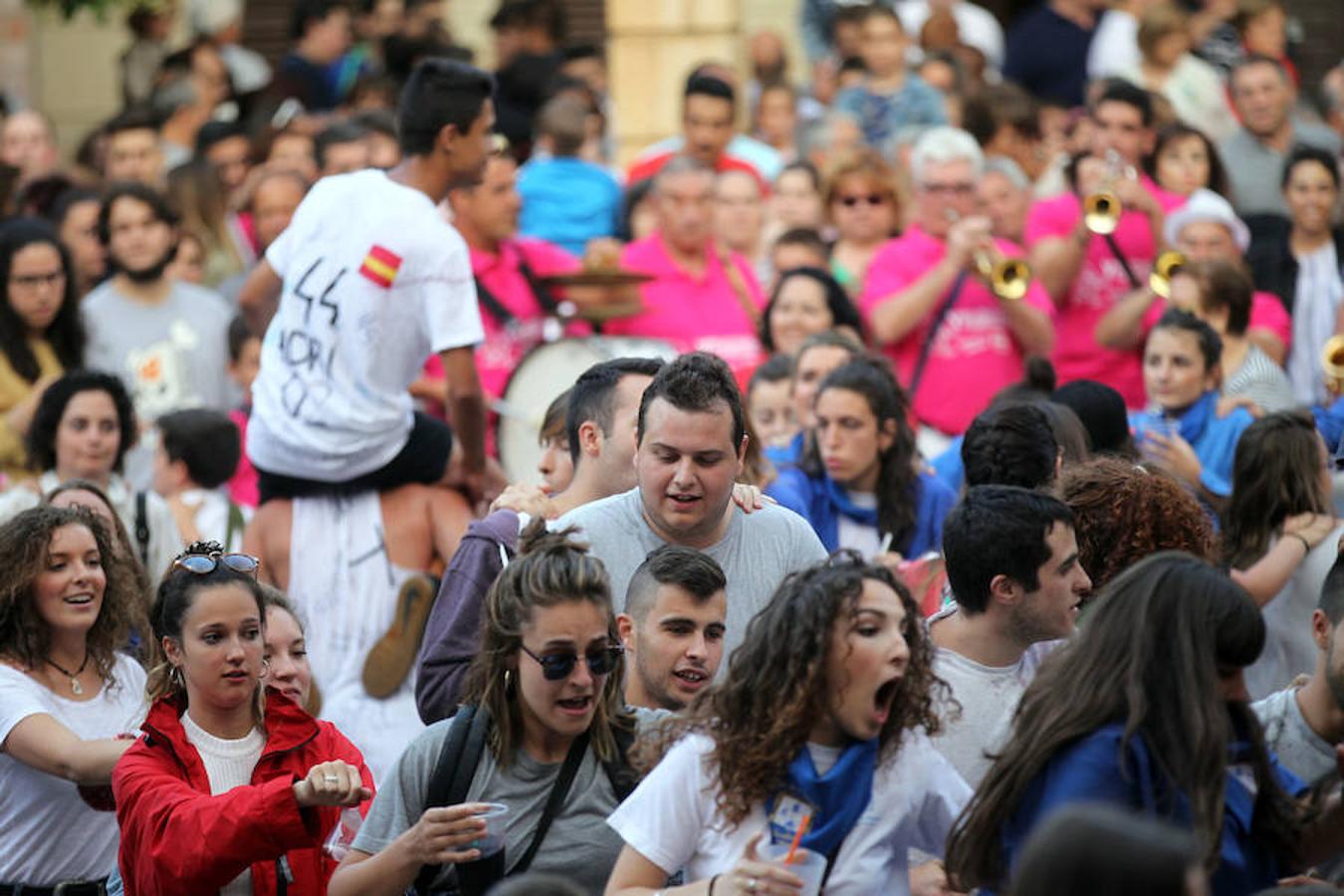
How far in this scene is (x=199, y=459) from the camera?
965 cm

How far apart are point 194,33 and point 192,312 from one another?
644 centimetres

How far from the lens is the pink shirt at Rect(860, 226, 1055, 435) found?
419 inches

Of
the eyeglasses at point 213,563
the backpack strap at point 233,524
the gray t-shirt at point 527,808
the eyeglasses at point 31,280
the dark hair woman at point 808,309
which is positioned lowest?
the backpack strap at point 233,524

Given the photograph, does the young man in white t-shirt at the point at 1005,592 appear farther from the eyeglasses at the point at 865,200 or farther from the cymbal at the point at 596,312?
the eyeglasses at the point at 865,200

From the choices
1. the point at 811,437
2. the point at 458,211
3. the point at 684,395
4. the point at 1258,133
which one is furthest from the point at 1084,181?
the point at 684,395

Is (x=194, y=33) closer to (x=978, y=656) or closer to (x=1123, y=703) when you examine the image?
(x=978, y=656)

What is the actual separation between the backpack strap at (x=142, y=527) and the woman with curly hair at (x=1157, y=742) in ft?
14.5

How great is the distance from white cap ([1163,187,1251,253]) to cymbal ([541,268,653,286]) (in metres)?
2.50

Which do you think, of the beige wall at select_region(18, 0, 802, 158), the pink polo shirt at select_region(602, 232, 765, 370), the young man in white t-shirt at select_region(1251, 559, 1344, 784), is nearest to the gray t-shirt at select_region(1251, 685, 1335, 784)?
the young man in white t-shirt at select_region(1251, 559, 1344, 784)

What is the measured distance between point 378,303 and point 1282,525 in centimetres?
299

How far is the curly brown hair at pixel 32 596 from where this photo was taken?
6.80 metres

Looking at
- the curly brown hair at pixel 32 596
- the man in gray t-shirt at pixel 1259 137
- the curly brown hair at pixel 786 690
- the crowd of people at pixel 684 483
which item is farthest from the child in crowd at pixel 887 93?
the curly brown hair at pixel 786 690

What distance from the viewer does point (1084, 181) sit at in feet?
38.8

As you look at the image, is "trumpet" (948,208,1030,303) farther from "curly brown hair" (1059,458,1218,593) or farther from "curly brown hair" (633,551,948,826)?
"curly brown hair" (633,551,948,826)
